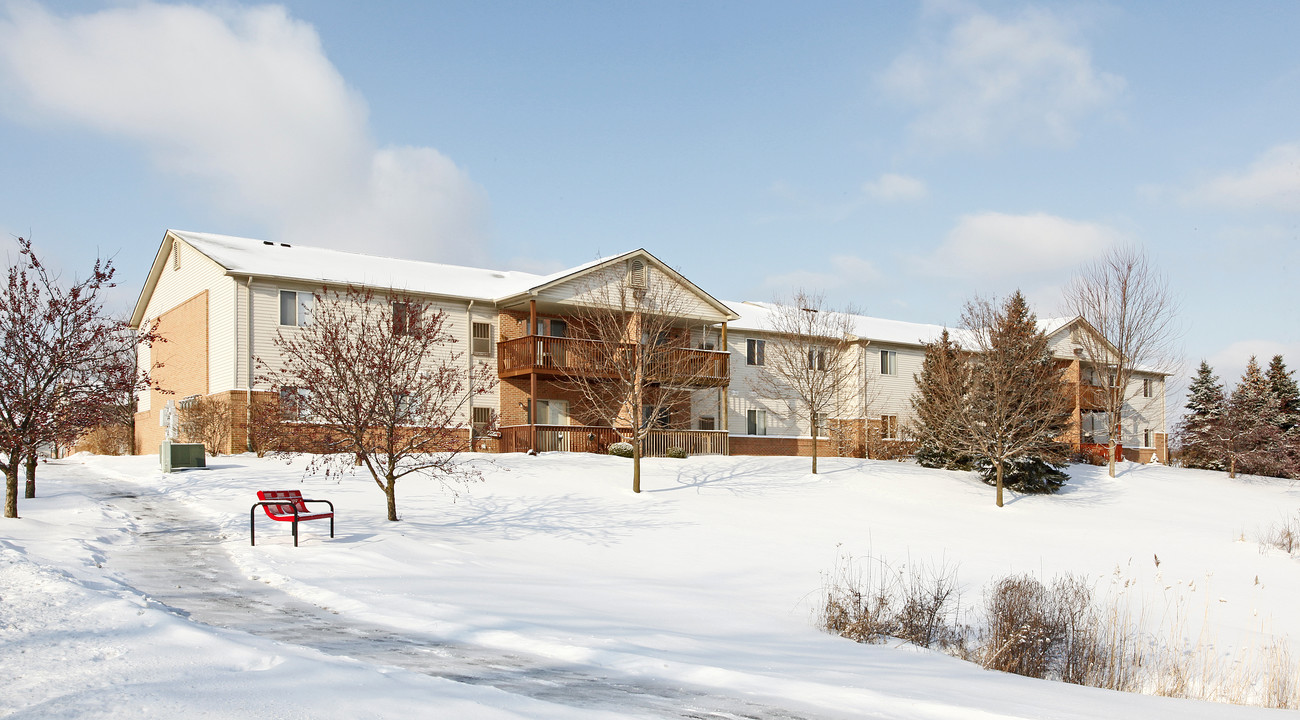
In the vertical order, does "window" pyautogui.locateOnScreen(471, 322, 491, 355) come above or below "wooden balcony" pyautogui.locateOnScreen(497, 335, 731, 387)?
above

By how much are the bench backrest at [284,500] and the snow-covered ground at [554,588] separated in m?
0.43

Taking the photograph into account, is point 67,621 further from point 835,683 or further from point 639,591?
point 639,591

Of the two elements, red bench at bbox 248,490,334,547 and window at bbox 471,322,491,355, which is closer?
red bench at bbox 248,490,334,547

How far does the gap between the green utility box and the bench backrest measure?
9.69 metres

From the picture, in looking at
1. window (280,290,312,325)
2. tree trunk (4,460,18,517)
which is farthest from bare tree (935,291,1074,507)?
tree trunk (4,460,18,517)

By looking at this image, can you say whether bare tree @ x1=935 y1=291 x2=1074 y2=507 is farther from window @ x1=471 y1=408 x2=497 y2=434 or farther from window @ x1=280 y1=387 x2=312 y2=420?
window @ x1=280 y1=387 x2=312 y2=420

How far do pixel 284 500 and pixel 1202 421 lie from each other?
4540cm

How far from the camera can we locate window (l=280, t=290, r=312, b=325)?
2875 centimetres

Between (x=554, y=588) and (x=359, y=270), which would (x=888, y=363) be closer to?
(x=359, y=270)

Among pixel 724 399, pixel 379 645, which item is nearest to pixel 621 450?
pixel 724 399

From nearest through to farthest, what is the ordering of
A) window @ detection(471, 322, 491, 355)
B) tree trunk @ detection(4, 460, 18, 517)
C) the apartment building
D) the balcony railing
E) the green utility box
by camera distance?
tree trunk @ detection(4, 460, 18, 517) < the green utility box < the apartment building < the balcony railing < window @ detection(471, 322, 491, 355)

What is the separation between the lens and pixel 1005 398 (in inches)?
1147

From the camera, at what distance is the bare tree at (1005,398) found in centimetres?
2911

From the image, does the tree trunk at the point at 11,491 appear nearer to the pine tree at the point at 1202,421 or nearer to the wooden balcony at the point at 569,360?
the wooden balcony at the point at 569,360
